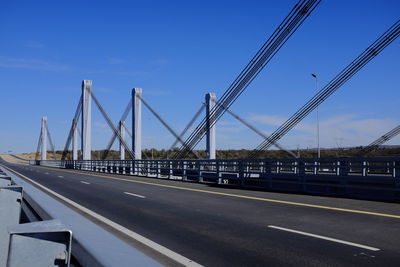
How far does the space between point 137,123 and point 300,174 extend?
27.8m

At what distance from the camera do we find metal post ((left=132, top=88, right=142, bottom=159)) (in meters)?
42.8

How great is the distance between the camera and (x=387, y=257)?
6.22m

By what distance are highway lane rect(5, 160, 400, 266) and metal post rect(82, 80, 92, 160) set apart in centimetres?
4408

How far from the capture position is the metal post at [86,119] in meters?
57.1

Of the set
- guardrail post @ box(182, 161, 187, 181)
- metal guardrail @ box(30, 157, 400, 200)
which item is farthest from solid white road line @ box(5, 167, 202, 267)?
guardrail post @ box(182, 161, 187, 181)

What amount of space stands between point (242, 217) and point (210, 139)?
78.3ft

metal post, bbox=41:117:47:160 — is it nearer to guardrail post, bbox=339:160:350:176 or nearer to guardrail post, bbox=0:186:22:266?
guardrail post, bbox=339:160:350:176

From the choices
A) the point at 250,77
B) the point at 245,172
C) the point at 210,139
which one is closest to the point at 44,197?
the point at 245,172

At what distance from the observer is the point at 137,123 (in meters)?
43.5

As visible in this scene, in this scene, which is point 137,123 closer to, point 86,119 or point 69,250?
point 86,119

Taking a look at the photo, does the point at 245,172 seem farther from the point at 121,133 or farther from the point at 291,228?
the point at 121,133

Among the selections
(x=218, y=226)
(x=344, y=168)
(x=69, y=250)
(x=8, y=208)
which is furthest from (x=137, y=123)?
(x=69, y=250)

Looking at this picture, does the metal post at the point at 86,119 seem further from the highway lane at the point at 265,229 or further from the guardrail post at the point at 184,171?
the highway lane at the point at 265,229

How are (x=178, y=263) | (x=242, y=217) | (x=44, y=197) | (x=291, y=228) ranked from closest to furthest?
1. (x=178, y=263)
2. (x=44, y=197)
3. (x=291, y=228)
4. (x=242, y=217)
